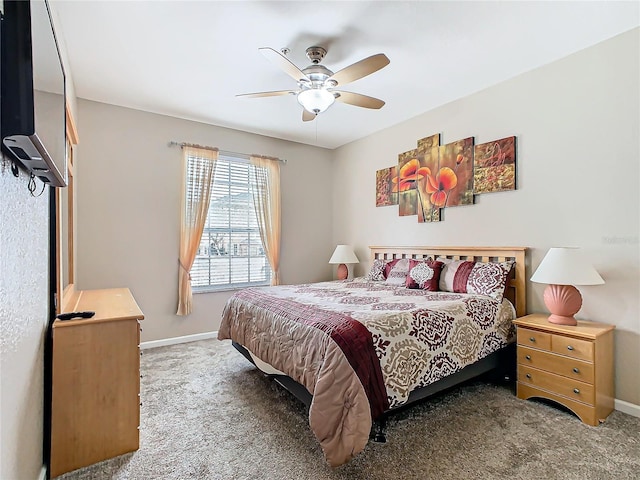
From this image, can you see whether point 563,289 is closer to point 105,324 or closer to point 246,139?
point 105,324

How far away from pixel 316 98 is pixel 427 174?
1915 mm

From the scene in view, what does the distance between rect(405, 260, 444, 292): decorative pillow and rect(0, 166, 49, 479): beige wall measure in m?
2.98

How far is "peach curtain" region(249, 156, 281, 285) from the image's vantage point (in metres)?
4.70

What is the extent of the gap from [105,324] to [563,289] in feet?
10.4

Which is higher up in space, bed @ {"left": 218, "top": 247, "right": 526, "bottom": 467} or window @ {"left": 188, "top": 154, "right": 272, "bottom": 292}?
window @ {"left": 188, "top": 154, "right": 272, "bottom": 292}

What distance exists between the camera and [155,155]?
4000 millimetres

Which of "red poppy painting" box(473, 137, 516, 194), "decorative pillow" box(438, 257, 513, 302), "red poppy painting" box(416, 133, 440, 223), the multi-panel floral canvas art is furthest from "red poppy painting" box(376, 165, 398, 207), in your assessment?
"decorative pillow" box(438, 257, 513, 302)

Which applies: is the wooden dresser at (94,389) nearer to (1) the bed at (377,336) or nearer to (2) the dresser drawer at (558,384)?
(1) the bed at (377,336)

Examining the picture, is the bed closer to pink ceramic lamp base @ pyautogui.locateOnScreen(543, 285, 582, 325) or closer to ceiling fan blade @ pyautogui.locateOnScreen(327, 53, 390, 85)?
pink ceramic lamp base @ pyautogui.locateOnScreen(543, 285, 582, 325)

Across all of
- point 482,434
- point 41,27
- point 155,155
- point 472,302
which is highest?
point 155,155

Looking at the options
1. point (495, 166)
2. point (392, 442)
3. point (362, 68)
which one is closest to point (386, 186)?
point (495, 166)

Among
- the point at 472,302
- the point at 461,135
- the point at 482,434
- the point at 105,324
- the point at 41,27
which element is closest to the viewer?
the point at 41,27

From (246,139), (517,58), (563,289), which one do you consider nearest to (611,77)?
(517,58)

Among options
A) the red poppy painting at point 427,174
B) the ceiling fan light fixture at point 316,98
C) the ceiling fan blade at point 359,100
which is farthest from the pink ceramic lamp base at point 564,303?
the ceiling fan light fixture at point 316,98
